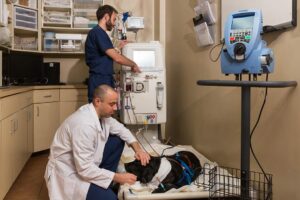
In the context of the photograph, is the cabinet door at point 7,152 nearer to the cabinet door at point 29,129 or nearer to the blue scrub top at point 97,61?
the cabinet door at point 29,129

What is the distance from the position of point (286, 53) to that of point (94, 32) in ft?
5.69

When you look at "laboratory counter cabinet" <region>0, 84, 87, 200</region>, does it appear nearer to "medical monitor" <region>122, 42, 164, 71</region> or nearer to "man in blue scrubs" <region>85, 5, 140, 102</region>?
"man in blue scrubs" <region>85, 5, 140, 102</region>

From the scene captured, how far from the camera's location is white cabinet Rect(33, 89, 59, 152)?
3.51 metres

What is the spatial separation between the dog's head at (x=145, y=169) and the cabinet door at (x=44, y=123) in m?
1.64

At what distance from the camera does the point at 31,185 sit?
2.69 metres

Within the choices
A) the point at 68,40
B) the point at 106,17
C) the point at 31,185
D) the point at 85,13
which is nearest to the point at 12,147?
the point at 31,185

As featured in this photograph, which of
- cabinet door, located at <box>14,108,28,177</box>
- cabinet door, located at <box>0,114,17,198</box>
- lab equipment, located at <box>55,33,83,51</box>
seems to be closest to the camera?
cabinet door, located at <box>0,114,17,198</box>

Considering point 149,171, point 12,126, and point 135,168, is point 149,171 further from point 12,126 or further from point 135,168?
point 12,126

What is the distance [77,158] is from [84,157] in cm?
4

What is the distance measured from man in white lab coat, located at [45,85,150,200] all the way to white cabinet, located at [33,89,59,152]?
1779mm

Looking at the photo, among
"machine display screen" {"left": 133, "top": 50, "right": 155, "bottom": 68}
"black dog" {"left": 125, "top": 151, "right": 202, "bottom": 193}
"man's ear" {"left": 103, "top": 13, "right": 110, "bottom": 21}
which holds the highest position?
"man's ear" {"left": 103, "top": 13, "right": 110, "bottom": 21}

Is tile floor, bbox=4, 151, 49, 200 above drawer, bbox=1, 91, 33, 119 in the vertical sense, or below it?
below

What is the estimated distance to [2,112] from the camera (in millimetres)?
2135

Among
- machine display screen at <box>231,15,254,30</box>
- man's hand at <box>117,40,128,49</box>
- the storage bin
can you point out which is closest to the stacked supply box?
the storage bin
